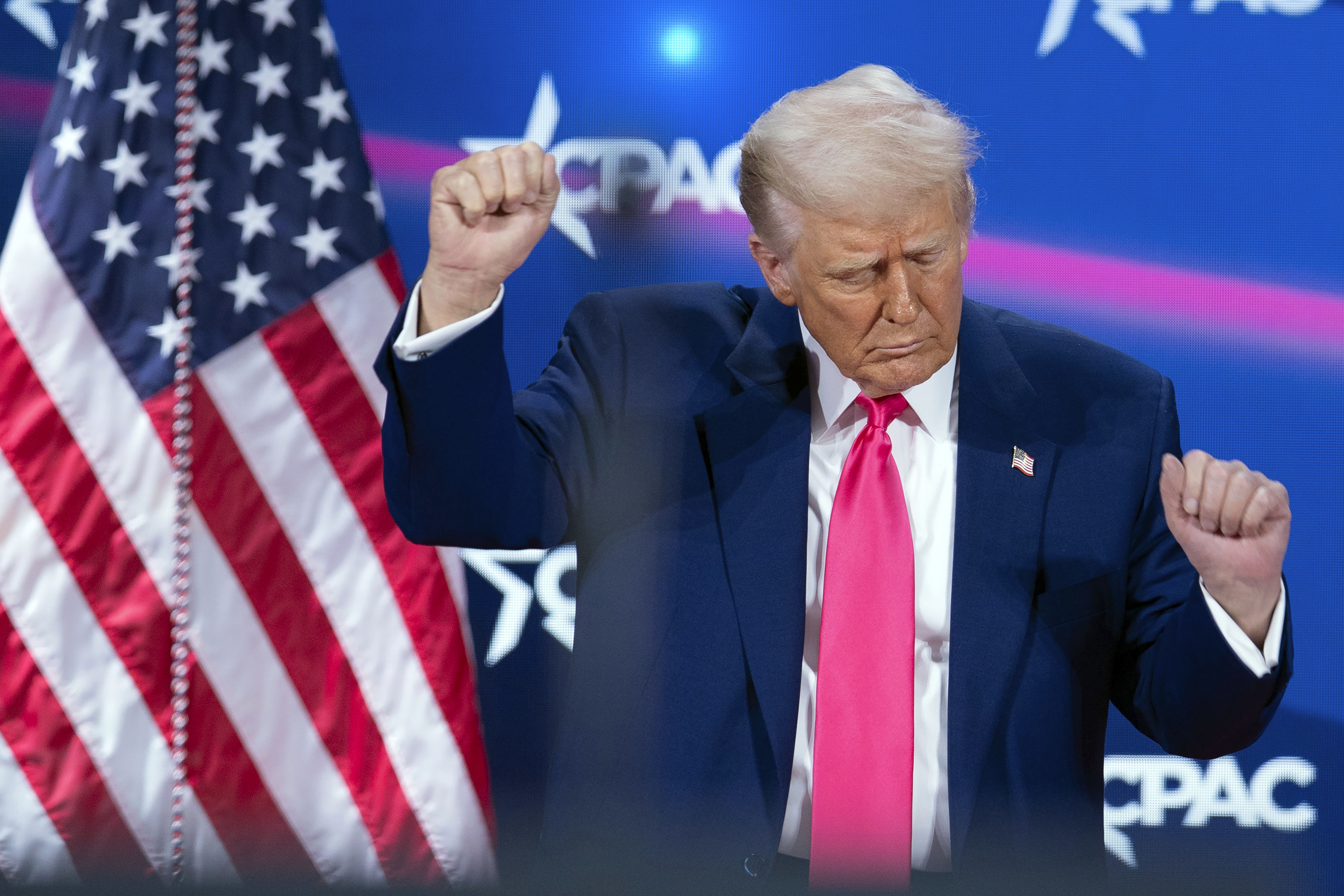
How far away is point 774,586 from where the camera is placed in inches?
53.4

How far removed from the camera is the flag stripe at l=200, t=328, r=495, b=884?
2070 mm

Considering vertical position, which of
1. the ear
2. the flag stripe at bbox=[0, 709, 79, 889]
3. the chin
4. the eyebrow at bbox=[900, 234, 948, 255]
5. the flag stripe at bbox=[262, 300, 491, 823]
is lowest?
the flag stripe at bbox=[0, 709, 79, 889]

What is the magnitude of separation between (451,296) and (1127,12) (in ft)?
5.27

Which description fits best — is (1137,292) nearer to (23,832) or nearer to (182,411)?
(182,411)

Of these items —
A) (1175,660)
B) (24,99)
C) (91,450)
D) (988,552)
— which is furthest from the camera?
(24,99)

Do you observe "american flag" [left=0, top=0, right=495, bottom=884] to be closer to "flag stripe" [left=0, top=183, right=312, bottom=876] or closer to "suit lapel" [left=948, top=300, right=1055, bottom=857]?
"flag stripe" [left=0, top=183, right=312, bottom=876]

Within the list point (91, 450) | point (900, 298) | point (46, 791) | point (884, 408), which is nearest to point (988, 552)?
point (884, 408)

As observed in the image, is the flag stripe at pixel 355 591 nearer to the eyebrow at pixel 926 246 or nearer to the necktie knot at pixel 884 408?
the necktie knot at pixel 884 408

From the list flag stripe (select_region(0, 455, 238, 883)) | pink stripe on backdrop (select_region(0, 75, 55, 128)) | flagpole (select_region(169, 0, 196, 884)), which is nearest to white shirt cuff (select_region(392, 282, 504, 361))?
flagpole (select_region(169, 0, 196, 884))

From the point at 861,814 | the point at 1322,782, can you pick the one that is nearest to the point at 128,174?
the point at 861,814

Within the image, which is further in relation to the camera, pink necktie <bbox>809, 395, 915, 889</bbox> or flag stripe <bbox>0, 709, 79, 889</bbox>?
flag stripe <bbox>0, 709, 79, 889</bbox>

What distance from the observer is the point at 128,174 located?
6.68 ft

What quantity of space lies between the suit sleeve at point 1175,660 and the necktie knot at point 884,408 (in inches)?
12.1

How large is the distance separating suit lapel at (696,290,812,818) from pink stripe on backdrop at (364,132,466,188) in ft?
3.13
